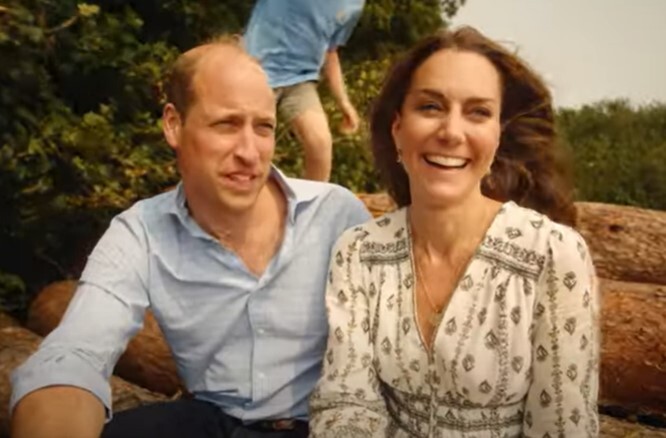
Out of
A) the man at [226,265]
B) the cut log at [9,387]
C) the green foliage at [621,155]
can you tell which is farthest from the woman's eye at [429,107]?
the green foliage at [621,155]

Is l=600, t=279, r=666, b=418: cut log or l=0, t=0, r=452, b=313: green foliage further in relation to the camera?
→ l=0, t=0, r=452, b=313: green foliage

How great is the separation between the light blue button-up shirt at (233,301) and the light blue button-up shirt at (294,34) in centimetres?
86

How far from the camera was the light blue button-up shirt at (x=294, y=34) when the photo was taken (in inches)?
86.2

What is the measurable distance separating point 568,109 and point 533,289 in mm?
2084

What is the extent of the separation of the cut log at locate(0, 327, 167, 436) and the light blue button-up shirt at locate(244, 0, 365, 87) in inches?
32.6

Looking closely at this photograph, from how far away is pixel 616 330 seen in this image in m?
2.30

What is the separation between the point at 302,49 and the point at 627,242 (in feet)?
4.09

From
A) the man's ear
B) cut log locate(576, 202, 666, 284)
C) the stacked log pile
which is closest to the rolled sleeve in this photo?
the man's ear

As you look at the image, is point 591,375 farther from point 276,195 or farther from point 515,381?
point 276,195

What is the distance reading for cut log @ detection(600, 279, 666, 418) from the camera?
7.41 feet

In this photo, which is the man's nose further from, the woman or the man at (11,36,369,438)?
the woman

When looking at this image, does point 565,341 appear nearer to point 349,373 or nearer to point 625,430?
point 349,373

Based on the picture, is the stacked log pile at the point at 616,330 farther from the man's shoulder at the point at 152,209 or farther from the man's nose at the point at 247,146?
the man's nose at the point at 247,146

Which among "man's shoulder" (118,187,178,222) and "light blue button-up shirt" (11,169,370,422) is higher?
"man's shoulder" (118,187,178,222)
